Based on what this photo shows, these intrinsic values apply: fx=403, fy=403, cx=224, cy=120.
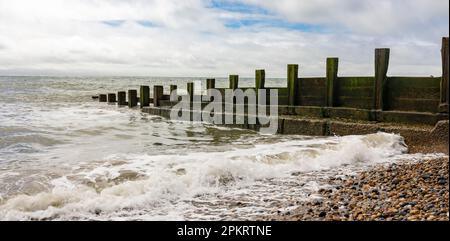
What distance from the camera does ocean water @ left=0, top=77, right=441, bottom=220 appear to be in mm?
4617

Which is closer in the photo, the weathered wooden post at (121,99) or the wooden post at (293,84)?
the wooden post at (293,84)

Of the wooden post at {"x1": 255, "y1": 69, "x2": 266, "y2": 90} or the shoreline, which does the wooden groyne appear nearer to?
the wooden post at {"x1": 255, "y1": 69, "x2": 266, "y2": 90}

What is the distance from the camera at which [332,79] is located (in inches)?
409

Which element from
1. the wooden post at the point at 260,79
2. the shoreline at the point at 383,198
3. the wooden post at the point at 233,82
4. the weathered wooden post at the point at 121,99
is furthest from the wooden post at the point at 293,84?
the weathered wooden post at the point at 121,99

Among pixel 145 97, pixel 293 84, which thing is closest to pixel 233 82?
pixel 293 84

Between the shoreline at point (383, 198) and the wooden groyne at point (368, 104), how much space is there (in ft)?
9.80

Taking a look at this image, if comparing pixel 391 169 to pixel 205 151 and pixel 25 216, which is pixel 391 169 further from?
pixel 25 216

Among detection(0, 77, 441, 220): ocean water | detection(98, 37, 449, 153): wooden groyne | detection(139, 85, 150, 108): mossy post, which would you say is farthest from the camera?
detection(139, 85, 150, 108): mossy post

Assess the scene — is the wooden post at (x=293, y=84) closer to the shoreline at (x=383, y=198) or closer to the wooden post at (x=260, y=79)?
the wooden post at (x=260, y=79)

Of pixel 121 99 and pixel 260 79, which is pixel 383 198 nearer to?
pixel 260 79

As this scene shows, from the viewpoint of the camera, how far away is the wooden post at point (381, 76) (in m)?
9.37

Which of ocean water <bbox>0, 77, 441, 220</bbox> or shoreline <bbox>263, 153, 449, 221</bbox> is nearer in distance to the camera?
shoreline <bbox>263, 153, 449, 221</bbox>

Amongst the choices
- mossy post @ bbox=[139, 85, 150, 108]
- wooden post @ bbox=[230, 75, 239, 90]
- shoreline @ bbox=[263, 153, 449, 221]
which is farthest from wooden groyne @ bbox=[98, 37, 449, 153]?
mossy post @ bbox=[139, 85, 150, 108]
